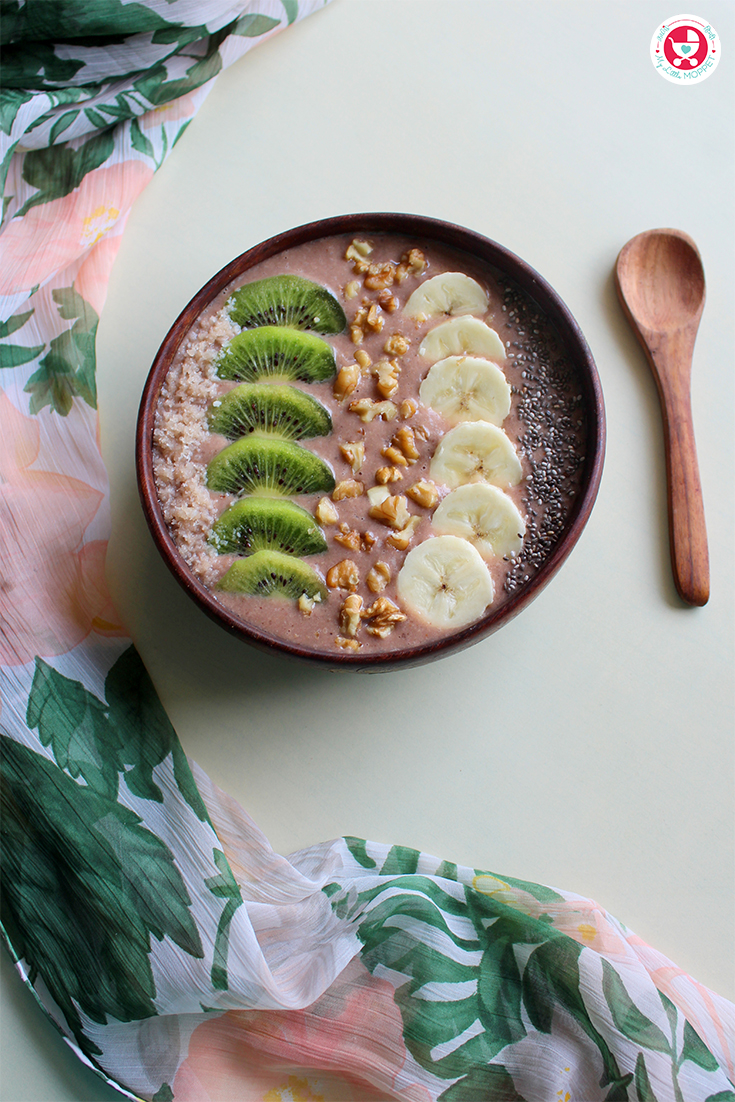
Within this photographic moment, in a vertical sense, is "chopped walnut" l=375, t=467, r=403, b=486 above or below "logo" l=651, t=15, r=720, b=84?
below

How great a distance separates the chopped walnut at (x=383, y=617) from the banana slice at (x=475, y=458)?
9.2 inches

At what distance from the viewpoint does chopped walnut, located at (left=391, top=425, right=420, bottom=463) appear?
55.7 inches

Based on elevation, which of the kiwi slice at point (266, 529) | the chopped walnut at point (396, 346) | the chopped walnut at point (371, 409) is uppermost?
the chopped walnut at point (396, 346)

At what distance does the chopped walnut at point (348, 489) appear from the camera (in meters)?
1.41

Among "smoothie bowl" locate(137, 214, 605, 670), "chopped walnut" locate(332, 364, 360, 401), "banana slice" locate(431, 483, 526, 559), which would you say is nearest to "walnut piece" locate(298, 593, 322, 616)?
"smoothie bowl" locate(137, 214, 605, 670)

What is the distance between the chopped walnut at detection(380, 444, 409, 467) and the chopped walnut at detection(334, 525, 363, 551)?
137 mm

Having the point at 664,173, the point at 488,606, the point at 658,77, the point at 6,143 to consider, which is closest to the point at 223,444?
the point at 488,606

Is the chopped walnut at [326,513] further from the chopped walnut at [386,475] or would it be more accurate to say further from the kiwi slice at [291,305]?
the kiwi slice at [291,305]

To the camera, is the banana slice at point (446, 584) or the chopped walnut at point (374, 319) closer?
the banana slice at point (446, 584)

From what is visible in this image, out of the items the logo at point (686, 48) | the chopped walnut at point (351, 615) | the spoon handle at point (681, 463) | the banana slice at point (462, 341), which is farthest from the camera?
the logo at point (686, 48)

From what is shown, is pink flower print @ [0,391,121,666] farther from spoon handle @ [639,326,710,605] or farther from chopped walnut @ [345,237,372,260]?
spoon handle @ [639,326,710,605]

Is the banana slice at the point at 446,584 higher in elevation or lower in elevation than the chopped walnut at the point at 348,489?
lower

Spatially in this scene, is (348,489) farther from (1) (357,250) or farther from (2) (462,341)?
(1) (357,250)

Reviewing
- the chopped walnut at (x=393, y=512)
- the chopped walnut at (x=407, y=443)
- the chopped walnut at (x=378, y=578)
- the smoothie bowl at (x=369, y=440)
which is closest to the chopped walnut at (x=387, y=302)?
the smoothie bowl at (x=369, y=440)
